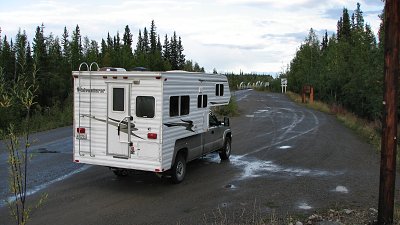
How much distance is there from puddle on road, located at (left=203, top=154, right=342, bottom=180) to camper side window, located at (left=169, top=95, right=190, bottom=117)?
2.29 meters

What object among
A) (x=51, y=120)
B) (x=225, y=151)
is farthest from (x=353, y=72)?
(x=225, y=151)

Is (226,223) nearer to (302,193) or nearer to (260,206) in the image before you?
(260,206)

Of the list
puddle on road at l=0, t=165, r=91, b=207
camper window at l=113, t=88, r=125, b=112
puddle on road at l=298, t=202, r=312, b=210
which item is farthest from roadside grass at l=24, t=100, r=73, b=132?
puddle on road at l=298, t=202, r=312, b=210

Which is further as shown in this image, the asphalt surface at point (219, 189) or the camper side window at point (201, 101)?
the camper side window at point (201, 101)

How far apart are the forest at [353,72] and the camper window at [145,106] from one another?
22011mm

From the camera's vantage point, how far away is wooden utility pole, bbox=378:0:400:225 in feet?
21.7

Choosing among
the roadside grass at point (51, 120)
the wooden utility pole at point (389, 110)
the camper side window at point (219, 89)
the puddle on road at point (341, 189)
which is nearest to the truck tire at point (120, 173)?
the camper side window at point (219, 89)

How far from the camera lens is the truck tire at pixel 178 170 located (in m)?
9.99

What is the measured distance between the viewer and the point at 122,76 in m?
9.45

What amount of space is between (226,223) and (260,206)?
1.40 metres

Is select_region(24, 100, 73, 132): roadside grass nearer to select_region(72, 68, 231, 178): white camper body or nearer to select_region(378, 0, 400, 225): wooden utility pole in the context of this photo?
select_region(72, 68, 231, 178): white camper body

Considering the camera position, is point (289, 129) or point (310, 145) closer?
point (310, 145)

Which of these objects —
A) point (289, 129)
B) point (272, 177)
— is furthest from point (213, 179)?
point (289, 129)

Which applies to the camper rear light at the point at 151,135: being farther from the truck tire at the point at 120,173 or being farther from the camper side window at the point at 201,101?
the camper side window at the point at 201,101
